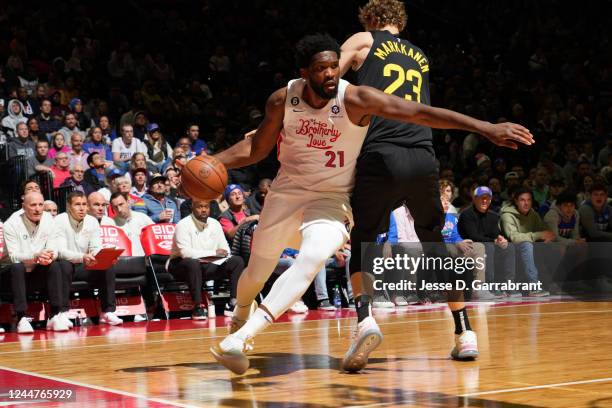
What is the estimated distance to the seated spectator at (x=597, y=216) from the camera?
37.8ft

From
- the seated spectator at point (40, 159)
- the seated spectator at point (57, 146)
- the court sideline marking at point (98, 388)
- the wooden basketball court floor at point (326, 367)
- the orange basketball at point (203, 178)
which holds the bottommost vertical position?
the wooden basketball court floor at point (326, 367)

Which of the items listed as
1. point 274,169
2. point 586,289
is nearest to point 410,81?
point 586,289

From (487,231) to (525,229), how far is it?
0.79 meters

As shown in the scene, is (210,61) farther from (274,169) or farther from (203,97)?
(274,169)

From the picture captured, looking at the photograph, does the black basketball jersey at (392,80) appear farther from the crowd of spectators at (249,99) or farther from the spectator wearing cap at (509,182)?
the spectator wearing cap at (509,182)

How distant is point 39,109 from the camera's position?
12.9 m

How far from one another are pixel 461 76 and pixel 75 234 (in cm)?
993

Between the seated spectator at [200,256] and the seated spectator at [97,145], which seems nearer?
the seated spectator at [200,256]

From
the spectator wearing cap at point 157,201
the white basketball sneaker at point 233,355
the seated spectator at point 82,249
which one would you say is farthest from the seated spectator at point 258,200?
the white basketball sneaker at point 233,355

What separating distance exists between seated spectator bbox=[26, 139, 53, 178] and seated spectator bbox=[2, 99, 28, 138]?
90 centimetres

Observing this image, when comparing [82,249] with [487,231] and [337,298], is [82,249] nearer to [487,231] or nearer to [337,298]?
[337,298]

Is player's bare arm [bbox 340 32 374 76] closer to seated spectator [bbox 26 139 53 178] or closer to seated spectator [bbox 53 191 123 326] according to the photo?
seated spectator [bbox 53 191 123 326]

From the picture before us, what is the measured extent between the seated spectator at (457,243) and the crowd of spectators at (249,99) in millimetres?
26

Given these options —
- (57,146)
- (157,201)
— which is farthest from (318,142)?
(57,146)
